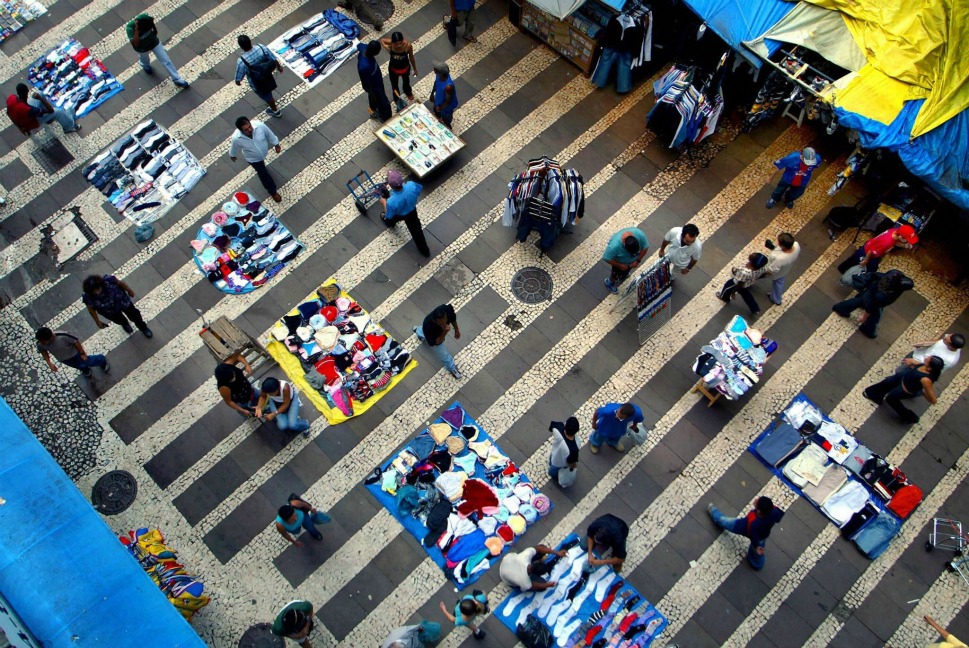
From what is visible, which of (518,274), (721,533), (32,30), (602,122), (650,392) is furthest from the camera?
(32,30)

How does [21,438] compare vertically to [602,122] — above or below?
below

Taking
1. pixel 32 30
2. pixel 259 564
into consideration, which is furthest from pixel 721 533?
pixel 32 30

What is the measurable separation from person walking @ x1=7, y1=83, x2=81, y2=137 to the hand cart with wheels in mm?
5722

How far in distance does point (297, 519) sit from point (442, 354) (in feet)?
10.4

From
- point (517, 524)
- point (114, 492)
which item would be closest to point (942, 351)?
point (517, 524)

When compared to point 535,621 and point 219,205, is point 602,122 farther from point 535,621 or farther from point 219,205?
point 535,621

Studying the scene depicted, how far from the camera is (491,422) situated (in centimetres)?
1093

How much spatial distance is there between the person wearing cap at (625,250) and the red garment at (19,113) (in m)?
10.7

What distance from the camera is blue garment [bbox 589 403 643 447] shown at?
31.4ft

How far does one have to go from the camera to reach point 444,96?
12.1 m

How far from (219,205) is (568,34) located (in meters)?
7.39

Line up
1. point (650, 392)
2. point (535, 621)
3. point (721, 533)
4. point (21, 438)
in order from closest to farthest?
1. point (21, 438)
2. point (535, 621)
3. point (721, 533)
4. point (650, 392)

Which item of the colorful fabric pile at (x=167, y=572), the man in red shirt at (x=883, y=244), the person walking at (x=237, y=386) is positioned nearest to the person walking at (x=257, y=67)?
the person walking at (x=237, y=386)

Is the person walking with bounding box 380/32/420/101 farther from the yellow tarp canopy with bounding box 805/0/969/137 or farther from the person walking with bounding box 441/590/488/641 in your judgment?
the person walking with bounding box 441/590/488/641
